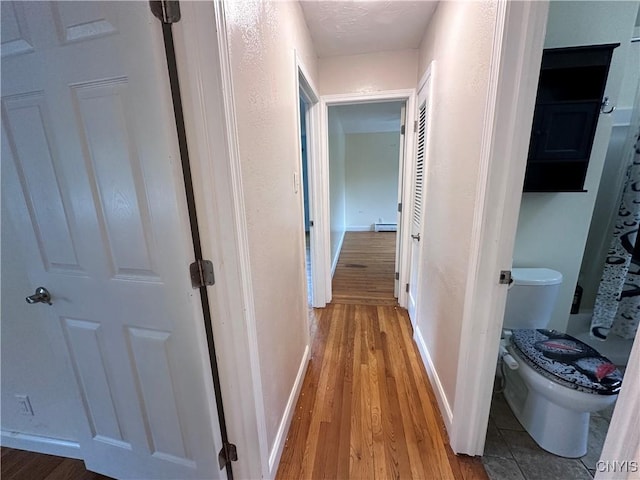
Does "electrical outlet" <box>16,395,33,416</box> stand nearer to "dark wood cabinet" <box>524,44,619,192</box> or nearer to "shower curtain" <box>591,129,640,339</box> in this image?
"dark wood cabinet" <box>524,44,619,192</box>

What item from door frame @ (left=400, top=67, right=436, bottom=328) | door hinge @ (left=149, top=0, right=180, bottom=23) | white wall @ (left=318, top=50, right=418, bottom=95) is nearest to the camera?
door hinge @ (left=149, top=0, right=180, bottom=23)

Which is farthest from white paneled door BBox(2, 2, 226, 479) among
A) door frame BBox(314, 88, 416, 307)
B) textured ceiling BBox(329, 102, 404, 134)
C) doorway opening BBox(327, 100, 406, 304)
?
doorway opening BBox(327, 100, 406, 304)

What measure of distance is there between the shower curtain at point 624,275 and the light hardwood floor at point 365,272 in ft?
5.09

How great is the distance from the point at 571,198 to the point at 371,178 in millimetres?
5073

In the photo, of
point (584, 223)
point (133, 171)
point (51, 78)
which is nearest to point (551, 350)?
point (584, 223)

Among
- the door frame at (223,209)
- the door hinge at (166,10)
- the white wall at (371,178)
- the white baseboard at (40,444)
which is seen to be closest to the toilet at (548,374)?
the door frame at (223,209)

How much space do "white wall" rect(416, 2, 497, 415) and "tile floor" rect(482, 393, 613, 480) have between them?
27cm

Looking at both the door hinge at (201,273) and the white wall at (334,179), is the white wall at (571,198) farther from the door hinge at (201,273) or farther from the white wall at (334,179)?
the white wall at (334,179)

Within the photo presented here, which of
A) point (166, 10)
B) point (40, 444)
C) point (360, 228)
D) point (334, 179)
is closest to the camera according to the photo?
point (166, 10)

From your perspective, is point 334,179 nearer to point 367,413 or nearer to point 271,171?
point 271,171

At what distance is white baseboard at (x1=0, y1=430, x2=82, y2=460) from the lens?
125 centimetres

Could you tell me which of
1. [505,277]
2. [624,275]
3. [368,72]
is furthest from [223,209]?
[624,275]

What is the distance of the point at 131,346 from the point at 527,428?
1.94 metres

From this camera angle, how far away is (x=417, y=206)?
88.6 inches
